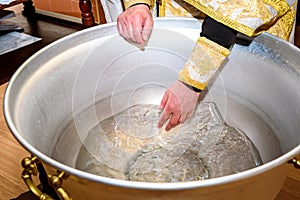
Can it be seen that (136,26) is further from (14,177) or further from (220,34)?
(14,177)

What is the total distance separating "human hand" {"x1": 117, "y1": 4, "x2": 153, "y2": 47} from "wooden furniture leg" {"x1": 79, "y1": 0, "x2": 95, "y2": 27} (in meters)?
1.16

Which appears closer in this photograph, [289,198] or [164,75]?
[164,75]

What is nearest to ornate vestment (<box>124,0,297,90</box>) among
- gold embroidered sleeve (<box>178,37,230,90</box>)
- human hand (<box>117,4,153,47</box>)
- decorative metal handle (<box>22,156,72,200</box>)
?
gold embroidered sleeve (<box>178,37,230,90</box>)

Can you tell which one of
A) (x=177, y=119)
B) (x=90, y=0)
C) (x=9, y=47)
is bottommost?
(x=9, y=47)

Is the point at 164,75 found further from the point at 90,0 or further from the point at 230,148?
the point at 90,0

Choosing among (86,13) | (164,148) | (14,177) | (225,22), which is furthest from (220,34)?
(86,13)

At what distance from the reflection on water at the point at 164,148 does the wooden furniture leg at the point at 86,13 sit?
1.19 metres

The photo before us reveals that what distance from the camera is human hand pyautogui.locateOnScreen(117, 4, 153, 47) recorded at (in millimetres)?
806

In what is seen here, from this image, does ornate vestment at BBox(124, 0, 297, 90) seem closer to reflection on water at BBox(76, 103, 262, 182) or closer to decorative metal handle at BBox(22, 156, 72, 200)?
reflection on water at BBox(76, 103, 262, 182)

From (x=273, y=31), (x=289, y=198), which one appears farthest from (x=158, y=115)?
(x=289, y=198)

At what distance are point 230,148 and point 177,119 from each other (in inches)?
4.5

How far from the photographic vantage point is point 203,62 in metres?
0.71

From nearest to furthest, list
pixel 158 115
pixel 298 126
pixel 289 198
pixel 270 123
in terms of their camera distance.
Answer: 1. pixel 298 126
2. pixel 270 123
3. pixel 158 115
4. pixel 289 198

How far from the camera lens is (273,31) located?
0.81 metres
